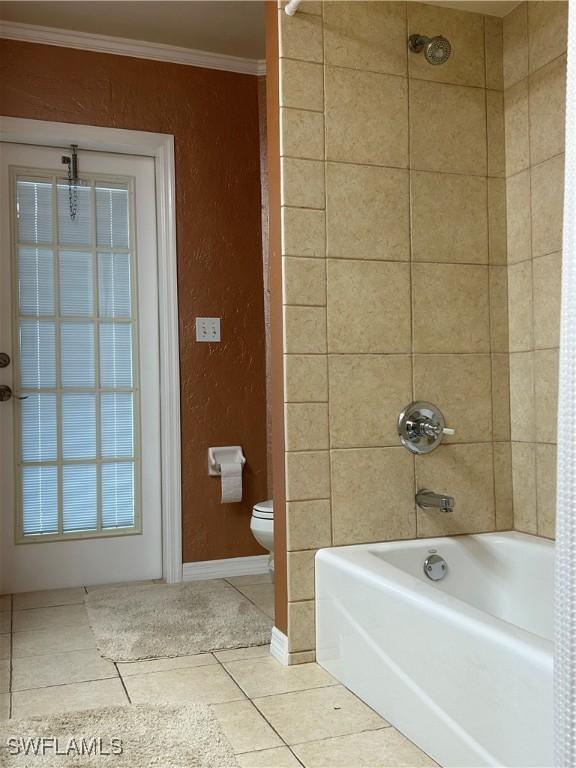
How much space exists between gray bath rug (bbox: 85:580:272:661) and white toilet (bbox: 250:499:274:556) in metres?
0.26

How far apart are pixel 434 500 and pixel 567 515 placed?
1.93 meters

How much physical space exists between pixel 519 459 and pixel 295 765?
1.40m

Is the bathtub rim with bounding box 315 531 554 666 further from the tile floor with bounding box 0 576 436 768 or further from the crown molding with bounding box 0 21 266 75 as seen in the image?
the crown molding with bounding box 0 21 266 75

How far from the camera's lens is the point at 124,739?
1.79 meters

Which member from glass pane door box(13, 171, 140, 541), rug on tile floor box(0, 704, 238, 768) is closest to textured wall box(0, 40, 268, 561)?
glass pane door box(13, 171, 140, 541)

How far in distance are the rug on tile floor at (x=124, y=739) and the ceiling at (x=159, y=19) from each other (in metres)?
2.70

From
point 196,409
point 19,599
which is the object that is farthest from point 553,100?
point 19,599

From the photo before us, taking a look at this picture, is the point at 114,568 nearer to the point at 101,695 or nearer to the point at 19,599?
the point at 19,599

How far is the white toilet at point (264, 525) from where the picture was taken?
3.08m

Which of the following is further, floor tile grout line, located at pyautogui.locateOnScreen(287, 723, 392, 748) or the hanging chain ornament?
the hanging chain ornament

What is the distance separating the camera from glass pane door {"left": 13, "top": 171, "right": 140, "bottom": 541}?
11.0ft

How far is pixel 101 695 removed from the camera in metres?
2.10

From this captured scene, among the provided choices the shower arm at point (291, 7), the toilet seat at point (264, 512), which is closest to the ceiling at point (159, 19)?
the shower arm at point (291, 7)

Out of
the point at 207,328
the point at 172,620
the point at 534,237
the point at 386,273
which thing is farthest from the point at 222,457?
the point at 534,237
